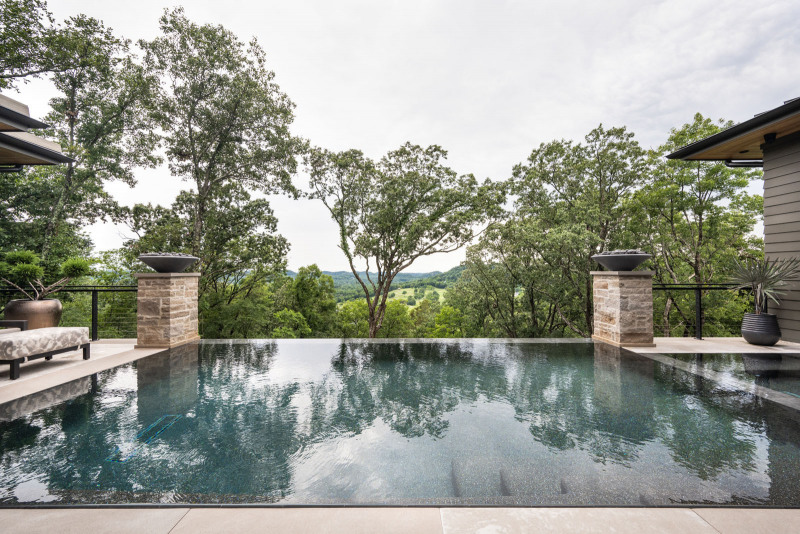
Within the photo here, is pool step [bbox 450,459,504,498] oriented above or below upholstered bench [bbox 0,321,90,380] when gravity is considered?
below

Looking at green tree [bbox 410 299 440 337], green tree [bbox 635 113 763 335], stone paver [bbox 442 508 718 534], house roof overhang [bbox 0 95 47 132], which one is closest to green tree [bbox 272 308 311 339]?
green tree [bbox 410 299 440 337]

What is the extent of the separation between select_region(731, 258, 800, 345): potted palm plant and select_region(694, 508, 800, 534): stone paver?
531 cm

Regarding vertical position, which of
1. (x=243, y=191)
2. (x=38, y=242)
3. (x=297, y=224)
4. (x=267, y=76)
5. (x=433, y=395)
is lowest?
(x=433, y=395)

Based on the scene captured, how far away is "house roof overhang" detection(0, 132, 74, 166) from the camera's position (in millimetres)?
4496

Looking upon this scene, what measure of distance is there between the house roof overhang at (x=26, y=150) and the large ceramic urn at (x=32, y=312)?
227 centimetres

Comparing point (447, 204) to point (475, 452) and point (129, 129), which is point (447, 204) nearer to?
point (475, 452)

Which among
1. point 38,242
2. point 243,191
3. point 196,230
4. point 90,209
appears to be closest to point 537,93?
point 243,191

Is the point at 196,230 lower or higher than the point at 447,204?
lower

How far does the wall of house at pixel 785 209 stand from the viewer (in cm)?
525

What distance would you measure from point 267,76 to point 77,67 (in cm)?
652

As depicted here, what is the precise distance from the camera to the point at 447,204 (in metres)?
12.0

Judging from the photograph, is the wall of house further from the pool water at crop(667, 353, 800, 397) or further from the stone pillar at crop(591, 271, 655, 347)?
the stone pillar at crop(591, 271, 655, 347)

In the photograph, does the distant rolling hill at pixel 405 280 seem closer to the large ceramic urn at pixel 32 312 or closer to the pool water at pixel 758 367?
the large ceramic urn at pixel 32 312

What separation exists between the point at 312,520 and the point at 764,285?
7.20 m
